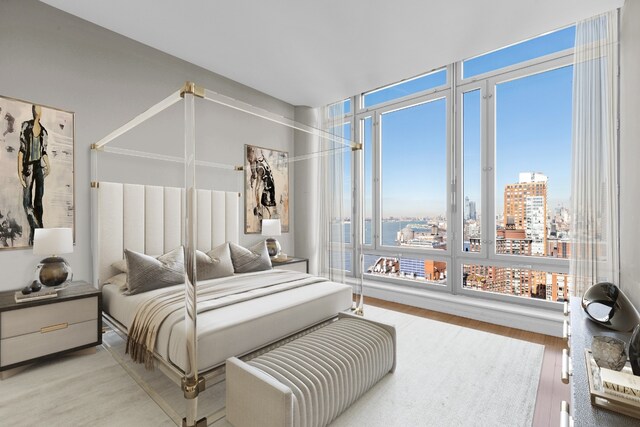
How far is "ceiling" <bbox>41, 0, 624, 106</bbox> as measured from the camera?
274 cm

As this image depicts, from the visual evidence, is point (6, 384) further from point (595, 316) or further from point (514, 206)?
point (514, 206)

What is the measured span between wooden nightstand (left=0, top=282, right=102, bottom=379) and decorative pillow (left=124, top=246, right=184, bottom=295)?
0.34 metres

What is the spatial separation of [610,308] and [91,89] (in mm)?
4740

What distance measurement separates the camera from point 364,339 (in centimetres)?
216

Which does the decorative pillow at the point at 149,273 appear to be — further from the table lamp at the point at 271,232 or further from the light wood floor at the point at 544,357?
the light wood floor at the point at 544,357

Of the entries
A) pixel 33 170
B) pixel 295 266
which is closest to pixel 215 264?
pixel 295 266

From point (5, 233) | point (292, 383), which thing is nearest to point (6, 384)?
point (5, 233)

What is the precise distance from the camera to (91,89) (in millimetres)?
3098

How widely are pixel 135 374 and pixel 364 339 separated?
1.77m

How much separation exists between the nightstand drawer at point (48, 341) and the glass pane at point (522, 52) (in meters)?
5.10

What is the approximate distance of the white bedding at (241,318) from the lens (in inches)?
74.2

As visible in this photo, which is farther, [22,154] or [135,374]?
[22,154]

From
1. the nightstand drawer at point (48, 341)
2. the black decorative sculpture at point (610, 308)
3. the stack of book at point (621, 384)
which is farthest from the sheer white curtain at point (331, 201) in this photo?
the stack of book at point (621, 384)

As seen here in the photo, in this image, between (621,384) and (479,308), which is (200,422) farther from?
(479,308)
